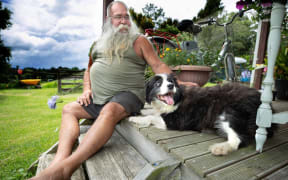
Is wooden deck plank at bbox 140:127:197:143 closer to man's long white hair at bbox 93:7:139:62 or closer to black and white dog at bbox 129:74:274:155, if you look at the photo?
black and white dog at bbox 129:74:274:155

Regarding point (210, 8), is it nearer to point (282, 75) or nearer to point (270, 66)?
point (282, 75)

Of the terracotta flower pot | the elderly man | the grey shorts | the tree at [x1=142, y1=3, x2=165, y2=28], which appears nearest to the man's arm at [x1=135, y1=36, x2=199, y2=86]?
the elderly man

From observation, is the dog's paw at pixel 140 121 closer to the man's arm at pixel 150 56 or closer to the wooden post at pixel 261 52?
the man's arm at pixel 150 56

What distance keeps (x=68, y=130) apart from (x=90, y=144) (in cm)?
40

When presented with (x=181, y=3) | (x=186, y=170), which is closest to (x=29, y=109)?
(x=186, y=170)

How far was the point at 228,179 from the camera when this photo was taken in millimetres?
833

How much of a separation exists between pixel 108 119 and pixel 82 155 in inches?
15.0

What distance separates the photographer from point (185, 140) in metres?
1.34

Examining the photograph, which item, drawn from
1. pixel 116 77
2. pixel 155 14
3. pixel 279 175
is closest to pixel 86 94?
pixel 116 77

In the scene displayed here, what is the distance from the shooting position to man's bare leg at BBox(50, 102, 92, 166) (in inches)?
54.3

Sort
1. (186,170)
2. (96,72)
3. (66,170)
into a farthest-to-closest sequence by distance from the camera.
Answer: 1. (96,72)
2. (66,170)
3. (186,170)

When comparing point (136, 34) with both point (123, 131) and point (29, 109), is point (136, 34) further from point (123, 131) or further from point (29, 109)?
point (29, 109)

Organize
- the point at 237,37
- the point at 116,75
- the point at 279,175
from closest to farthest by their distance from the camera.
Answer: the point at 279,175 → the point at 116,75 → the point at 237,37

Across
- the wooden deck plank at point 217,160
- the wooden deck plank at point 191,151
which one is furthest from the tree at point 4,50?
the wooden deck plank at point 217,160
